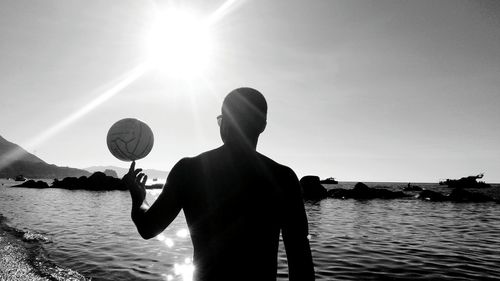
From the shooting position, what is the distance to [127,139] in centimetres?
398

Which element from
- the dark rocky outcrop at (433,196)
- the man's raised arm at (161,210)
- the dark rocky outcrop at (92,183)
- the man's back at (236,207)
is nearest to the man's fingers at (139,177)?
the man's raised arm at (161,210)

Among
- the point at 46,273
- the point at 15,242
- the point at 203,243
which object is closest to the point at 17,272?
the point at 46,273

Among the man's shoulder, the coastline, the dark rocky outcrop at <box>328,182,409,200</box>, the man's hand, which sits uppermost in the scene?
the man's shoulder

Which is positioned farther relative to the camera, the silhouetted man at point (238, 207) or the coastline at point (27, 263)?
the coastline at point (27, 263)

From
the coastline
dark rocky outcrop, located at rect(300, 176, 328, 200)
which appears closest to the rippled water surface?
the coastline

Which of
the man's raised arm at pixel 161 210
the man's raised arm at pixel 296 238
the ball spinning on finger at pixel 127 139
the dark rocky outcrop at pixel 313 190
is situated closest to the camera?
the man's raised arm at pixel 296 238

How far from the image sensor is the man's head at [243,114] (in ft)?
7.29

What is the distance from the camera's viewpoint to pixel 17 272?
31.7 feet

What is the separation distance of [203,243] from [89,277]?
10.2 m

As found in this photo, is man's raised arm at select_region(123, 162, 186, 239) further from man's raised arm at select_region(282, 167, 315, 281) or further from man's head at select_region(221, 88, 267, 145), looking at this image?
man's raised arm at select_region(282, 167, 315, 281)

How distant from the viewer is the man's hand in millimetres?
2400

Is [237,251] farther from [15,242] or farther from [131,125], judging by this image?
[15,242]

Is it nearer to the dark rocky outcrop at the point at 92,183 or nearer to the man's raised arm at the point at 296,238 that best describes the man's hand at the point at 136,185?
the man's raised arm at the point at 296,238

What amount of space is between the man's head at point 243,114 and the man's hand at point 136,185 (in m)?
0.81
